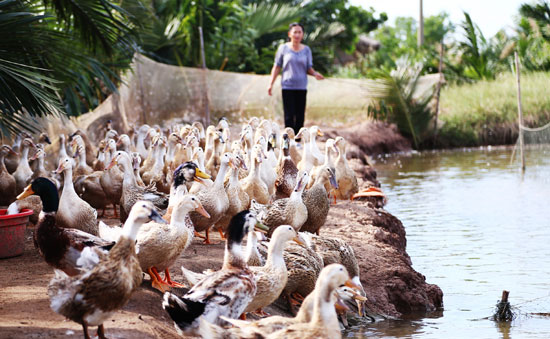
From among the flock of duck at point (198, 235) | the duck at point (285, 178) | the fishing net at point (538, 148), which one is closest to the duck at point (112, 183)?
the flock of duck at point (198, 235)

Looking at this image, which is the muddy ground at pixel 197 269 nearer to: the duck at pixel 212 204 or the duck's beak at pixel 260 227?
the duck at pixel 212 204

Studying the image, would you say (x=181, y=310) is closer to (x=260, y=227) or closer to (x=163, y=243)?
(x=163, y=243)

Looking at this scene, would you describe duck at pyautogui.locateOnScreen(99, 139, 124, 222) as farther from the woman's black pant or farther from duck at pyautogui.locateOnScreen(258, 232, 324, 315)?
the woman's black pant

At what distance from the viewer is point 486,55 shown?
29.2m

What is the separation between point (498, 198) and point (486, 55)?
1605 centimetres

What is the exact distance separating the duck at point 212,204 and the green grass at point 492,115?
623 inches

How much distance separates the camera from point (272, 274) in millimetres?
5977

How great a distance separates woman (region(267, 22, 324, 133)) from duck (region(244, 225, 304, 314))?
310 inches

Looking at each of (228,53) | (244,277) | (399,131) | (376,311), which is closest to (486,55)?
(399,131)

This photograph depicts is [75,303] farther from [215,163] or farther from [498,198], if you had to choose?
[498,198]

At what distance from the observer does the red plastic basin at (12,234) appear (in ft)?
24.1

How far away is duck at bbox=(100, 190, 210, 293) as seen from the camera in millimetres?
6211

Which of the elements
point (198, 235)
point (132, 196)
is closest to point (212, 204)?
point (198, 235)

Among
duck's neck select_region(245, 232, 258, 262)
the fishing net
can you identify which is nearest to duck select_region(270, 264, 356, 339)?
duck's neck select_region(245, 232, 258, 262)
